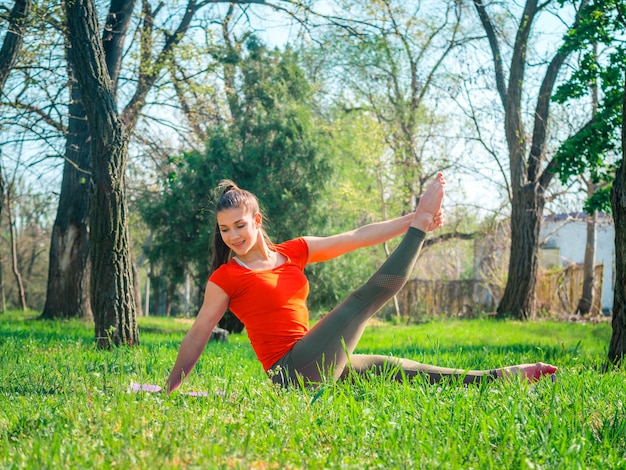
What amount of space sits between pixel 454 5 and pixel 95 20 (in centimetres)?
1513

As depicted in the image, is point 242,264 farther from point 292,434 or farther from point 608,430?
point 608,430

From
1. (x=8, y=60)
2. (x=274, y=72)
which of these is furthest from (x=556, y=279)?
(x=8, y=60)

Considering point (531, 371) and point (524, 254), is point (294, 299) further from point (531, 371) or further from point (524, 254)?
point (524, 254)

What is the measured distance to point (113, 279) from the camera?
23.8 feet

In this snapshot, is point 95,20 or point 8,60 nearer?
point 95,20

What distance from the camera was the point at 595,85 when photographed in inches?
448

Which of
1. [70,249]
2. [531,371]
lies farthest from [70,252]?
[531,371]

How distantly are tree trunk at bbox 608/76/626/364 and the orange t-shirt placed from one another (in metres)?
3.07

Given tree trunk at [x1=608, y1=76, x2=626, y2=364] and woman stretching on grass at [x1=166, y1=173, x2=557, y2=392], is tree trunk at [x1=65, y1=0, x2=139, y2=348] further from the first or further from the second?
tree trunk at [x1=608, y1=76, x2=626, y2=364]

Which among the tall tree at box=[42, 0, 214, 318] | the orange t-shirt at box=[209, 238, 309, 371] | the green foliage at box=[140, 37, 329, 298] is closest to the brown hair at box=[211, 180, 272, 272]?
the orange t-shirt at box=[209, 238, 309, 371]

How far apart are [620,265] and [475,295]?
1780cm

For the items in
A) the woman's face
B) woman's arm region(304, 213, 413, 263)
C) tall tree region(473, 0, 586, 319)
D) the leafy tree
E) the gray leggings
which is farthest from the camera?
tall tree region(473, 0, 586, 319)

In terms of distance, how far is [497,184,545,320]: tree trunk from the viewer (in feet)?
52.7

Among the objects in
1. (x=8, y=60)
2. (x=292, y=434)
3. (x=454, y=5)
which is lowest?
(x=292, y=434)
